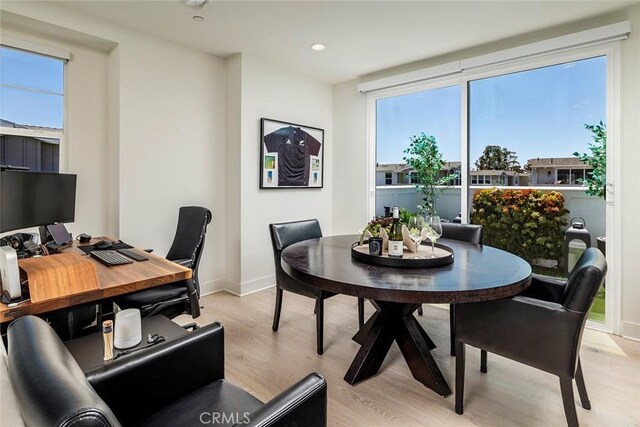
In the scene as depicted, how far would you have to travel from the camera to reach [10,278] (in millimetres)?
1355

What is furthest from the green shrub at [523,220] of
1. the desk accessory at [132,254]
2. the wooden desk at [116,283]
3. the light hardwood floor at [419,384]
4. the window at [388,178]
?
the desk accessory at [132,254]

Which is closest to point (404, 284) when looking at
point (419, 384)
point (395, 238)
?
point (395, 238)

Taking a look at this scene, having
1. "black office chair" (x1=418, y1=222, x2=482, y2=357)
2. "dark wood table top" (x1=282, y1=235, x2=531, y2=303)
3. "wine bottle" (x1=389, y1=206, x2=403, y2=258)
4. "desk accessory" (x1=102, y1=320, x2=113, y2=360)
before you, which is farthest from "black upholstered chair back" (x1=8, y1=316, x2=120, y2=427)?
"black office chair" (x1=418, y1=222, x2=482, y2=357)

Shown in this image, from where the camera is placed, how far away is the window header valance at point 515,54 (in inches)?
106

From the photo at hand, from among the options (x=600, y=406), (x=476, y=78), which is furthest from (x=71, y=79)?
(x=600, y=406)

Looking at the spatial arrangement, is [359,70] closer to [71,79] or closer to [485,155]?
[485,155]

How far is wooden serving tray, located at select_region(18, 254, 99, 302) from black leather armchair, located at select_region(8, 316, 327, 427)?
0.50m

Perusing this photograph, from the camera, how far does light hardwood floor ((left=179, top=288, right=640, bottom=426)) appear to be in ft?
5.96

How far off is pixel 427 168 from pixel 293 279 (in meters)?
2.25

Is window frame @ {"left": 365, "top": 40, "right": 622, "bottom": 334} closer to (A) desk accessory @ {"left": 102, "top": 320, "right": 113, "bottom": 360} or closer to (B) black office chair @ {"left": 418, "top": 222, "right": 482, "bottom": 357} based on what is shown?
(B) black office chair @ {"left": 418, "top": 222, "right": 482, "bottom": 357}

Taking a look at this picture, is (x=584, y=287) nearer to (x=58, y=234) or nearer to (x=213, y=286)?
(x=58, y=234)

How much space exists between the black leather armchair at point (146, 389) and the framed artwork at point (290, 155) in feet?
8.85

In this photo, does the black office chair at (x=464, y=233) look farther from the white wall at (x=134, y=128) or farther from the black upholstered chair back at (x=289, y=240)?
the white wall at (x=134, y=128)

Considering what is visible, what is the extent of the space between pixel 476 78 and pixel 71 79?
12.3 ft
